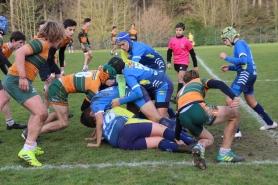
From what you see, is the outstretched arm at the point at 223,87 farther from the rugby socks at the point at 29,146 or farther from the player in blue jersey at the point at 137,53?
the rugby socks at the point at 29,146

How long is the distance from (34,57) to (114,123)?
1.47 m

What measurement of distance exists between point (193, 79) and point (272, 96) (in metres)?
5.08

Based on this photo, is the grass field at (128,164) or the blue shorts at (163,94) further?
the blue shorts at (163,94)

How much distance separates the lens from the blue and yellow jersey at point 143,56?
657 cm

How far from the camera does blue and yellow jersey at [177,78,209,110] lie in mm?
4418

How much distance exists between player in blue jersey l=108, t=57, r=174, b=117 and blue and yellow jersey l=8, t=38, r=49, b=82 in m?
1.19

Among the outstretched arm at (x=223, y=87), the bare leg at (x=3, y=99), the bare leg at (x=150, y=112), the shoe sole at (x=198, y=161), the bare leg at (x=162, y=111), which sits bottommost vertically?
the shoe sole at (x=198, y=161)

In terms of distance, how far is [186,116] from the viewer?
4.41m

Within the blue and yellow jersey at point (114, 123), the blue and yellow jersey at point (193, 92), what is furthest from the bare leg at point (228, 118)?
the blue and yellow jersey at point (114, 123)

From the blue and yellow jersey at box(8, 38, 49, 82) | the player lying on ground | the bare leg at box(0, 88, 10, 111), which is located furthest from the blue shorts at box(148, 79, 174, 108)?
the bare leg at box(0, 88, 10, 111)

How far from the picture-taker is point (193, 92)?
Answer: 4449mm

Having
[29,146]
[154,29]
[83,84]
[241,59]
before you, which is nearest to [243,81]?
[241,59]

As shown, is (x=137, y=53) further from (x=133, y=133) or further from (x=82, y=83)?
(x=133, y=133)

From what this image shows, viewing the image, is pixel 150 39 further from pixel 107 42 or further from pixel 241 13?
pixel 241 13
